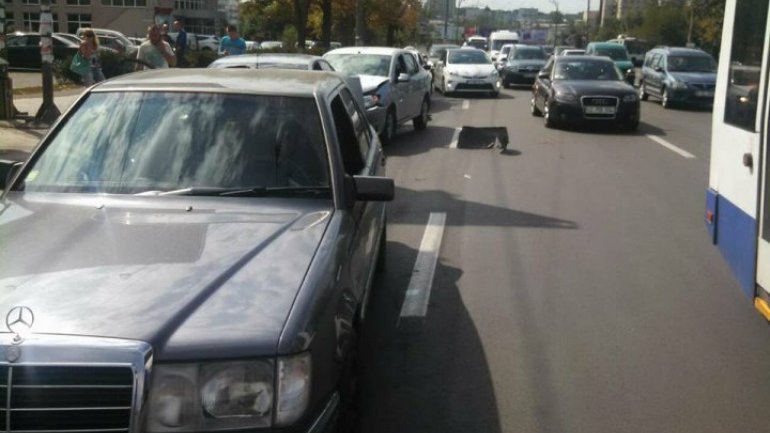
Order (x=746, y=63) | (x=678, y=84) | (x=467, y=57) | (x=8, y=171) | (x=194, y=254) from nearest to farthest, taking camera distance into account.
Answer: (x=194, y=254)
(x=8, y=171)
(x=746, y=63)
(x=678, y=84)
(x=467, y=57)

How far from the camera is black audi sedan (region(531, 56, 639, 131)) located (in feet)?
60.5

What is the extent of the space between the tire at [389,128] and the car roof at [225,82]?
409 inches

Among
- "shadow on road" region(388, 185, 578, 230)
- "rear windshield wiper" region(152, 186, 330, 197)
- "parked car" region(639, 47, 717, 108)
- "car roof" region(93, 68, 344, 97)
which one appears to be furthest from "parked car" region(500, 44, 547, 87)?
"rear windshield wiper" region(152, 186, 330, 197)

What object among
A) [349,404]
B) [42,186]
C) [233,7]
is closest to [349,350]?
[349,404]

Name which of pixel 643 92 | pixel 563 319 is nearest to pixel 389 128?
pixel 563 319

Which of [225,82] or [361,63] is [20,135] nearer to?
[361,63]

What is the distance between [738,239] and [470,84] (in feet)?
74.2

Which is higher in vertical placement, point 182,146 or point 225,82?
point 225,82

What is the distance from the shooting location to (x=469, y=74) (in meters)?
27.8

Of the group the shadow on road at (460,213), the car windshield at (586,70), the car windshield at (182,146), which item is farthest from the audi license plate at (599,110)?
the car windshield at (182,146)

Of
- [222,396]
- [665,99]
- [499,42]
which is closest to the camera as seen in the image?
[222,396]

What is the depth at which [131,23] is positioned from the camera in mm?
78250

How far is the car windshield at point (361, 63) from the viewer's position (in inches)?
667

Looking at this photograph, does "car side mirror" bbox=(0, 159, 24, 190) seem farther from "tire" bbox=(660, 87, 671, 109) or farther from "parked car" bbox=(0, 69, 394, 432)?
"tire" bbox=(660, 87, 671, 109)
